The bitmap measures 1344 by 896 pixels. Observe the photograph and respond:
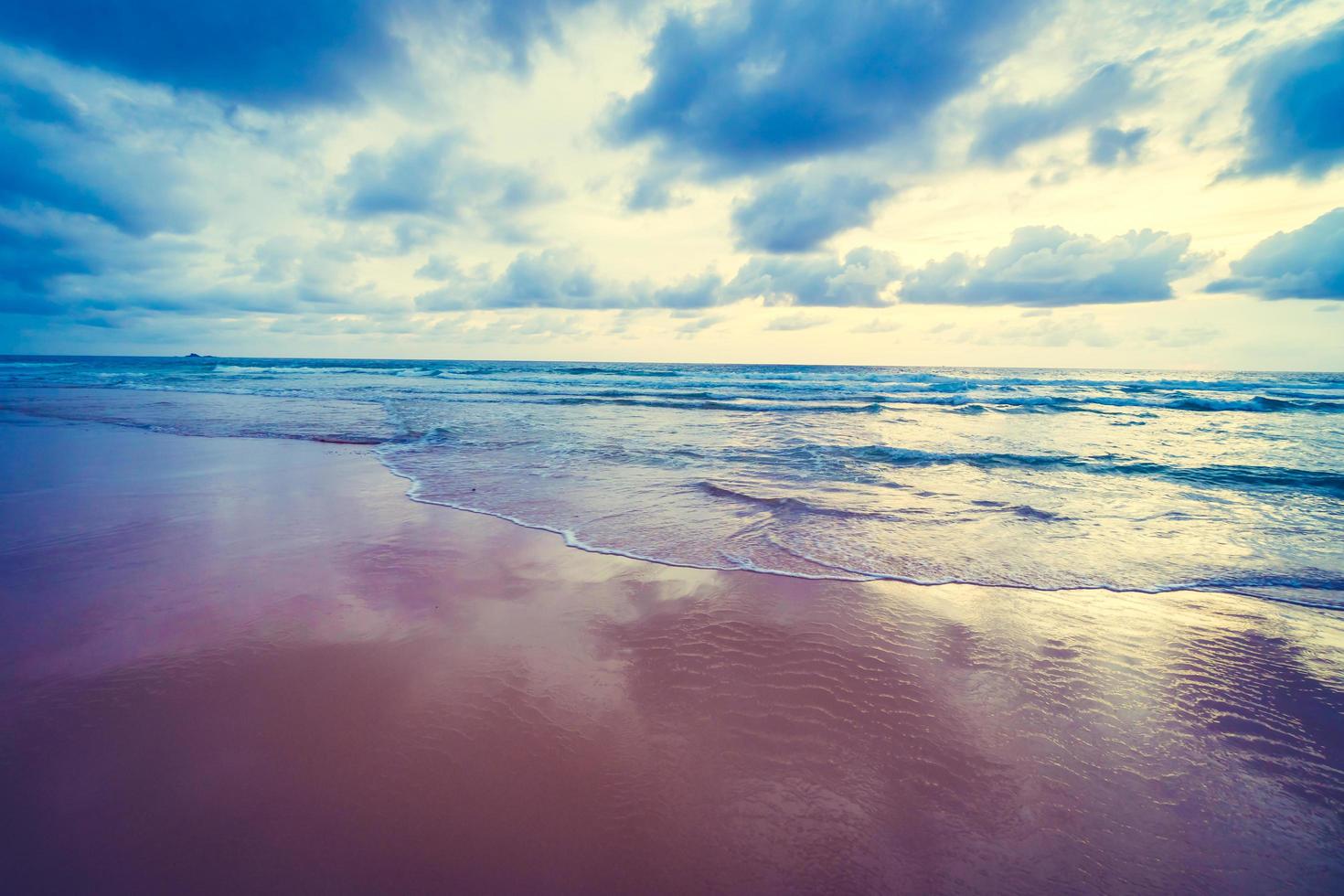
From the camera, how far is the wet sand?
2051 mm

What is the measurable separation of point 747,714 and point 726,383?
1505 inches

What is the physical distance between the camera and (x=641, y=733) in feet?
8.96

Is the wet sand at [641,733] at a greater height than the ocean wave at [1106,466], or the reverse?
the wet sand at [641,733]

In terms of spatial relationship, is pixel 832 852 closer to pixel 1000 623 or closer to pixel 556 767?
pixel 556 767

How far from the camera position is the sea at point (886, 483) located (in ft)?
17.4

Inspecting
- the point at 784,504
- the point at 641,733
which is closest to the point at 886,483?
the point at 784,504

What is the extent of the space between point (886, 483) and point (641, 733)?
7.02m

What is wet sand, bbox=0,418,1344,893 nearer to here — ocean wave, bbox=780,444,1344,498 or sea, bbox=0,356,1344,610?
sea, bbox=0,356,1344,610

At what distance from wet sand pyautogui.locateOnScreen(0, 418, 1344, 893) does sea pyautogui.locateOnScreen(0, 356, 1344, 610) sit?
66cm

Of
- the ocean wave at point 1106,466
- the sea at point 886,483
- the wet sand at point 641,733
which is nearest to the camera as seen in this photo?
the wet sand at point 641,733

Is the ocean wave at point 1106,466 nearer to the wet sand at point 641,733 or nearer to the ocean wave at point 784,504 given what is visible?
the ocean wave at point 784,504

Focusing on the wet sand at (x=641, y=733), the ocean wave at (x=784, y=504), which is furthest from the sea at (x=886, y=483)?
the wet sand at (x=641, y=733)

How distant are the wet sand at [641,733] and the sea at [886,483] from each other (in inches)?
26.0

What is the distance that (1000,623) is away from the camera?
4.01 metres
